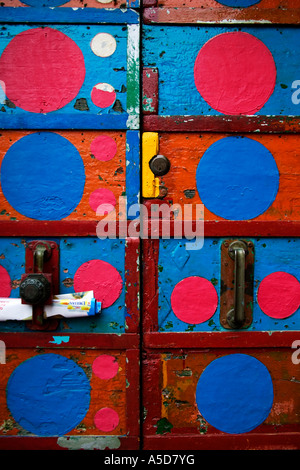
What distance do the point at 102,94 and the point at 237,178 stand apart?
→ 25.0 inches

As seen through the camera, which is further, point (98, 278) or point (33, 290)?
point (98, 278)

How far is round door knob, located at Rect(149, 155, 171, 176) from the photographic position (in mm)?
1183

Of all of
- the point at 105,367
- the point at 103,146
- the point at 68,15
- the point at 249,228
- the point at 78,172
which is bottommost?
the point at 105,367

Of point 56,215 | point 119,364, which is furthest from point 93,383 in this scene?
point 56,215

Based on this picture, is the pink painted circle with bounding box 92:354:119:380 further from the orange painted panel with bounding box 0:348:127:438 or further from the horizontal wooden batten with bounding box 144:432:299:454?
the horizontal wooden batten with bounding box 144:432:299:454

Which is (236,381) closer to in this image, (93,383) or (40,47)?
(93,383)

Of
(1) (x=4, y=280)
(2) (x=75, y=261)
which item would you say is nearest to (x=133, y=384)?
(2) (x=75, y=261)

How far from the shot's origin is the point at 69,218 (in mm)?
1193

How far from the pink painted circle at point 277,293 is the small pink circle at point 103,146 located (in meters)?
0.82

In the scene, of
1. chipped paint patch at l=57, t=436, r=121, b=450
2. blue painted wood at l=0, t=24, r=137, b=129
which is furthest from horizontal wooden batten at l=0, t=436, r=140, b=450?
blue painted wood at l=0, t=24, r=137, b=129

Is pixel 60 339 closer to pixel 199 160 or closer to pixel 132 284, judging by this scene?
pixel 132 284

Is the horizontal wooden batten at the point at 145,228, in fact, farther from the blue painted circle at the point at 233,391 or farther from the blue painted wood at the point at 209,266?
the blue painted circle at the point at 233,391

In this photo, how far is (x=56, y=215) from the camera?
1189 millimetres

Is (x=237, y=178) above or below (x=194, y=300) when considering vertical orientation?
above
